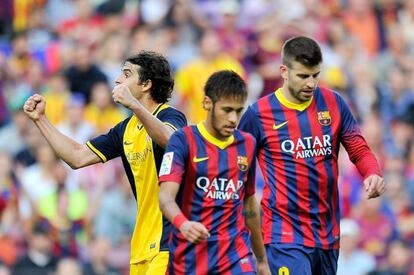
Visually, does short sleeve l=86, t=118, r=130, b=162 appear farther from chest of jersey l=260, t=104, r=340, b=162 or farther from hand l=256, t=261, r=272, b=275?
hand l=256, t=261, r=272, b=275

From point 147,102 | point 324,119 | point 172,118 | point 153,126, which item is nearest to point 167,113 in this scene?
point 172,118

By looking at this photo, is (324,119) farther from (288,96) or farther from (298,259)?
(298,259)

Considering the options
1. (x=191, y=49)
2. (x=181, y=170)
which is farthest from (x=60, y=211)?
(x=181, y=170)

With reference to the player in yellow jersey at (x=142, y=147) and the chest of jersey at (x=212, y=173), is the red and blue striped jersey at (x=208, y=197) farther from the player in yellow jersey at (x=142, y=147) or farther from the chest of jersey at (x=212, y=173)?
the player in yellow jersey at (x=142, y=147)

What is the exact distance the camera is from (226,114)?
26.7ft

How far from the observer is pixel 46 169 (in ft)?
50.6

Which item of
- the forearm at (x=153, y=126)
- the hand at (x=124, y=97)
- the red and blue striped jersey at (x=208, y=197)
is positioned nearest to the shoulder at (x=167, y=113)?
the forearm at (x=153, y=126)

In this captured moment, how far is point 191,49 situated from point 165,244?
9.40 metres

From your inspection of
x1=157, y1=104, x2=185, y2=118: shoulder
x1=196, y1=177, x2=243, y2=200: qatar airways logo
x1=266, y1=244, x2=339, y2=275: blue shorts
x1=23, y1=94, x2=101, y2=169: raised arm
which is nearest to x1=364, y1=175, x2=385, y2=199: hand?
x1=266, y1=244, x2=339, y2=275: blue shorts

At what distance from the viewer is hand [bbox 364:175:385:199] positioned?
884 centimetres

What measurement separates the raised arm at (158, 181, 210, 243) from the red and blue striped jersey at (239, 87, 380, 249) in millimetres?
1448

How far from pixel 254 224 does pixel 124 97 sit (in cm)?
124

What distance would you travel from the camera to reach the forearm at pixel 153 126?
8.50 metres

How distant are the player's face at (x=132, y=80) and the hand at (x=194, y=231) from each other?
1548 mm
